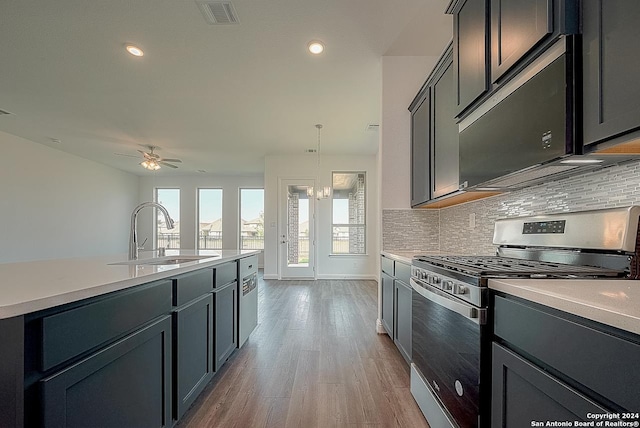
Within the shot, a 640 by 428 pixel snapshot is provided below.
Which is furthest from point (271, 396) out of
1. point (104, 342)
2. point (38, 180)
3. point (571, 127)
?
point (38, 180)

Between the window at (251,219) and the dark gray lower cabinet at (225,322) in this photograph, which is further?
the window at (251,219)

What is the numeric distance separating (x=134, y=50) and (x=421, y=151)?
3008 millimetres

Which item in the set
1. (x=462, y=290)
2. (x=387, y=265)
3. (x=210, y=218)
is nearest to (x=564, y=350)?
(x=462, y=290)

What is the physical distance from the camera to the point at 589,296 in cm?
75

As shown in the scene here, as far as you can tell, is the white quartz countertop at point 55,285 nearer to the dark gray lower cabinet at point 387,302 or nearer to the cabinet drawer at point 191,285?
the cabinet drawer at point 191,285

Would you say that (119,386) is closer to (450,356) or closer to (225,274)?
(225,274)

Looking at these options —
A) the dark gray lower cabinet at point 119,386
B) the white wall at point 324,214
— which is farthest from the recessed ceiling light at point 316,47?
the white wall at point 324,214

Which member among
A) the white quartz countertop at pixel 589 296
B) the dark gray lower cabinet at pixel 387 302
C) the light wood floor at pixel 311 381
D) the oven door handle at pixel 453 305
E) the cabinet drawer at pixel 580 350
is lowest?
the light wood floor at pixel 311 381

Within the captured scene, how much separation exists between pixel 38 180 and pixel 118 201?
94.7 inches

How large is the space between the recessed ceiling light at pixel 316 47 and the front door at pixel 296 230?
3972 mm

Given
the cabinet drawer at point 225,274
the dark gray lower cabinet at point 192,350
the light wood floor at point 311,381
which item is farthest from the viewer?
the cabinet drawer at point 225,274

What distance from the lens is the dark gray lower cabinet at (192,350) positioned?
1548 millimetres

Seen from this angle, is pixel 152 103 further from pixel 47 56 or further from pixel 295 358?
pixel 295 358

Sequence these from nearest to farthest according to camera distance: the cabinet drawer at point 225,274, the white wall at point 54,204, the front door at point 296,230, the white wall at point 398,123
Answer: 1. the cabinet drawer at point 225,274
2. the white wall at point 398,123
3. the white wall at point 54,204
4. the front door at point 296,230
